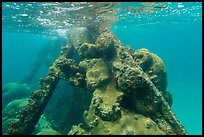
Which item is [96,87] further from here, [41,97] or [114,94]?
[41,97]

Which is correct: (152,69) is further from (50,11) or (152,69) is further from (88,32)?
(50,11)

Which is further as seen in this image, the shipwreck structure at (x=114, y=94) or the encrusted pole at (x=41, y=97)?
the encrusted pole at (x=41, y=97)

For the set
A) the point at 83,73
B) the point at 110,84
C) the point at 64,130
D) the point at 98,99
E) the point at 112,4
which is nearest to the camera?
the point at 98,99

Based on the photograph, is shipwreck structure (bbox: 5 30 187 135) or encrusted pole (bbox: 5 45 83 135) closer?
shipwreck structure (bbox: 5 30 187 135)

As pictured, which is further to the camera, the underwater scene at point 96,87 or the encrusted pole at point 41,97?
the encrusted pole at point 41,97

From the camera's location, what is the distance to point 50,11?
21688mm

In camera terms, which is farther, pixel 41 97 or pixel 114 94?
pixel 41 97

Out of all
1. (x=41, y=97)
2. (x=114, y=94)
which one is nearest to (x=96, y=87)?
(x=114, y=94)

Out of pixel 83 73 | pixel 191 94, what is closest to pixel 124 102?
pixel 83 73

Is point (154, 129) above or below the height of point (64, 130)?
above

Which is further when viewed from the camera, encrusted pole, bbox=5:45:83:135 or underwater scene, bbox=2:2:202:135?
encrusted pole, bbox=5:45:83:135

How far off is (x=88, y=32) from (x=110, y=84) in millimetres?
8969

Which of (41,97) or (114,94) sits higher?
(114,94)

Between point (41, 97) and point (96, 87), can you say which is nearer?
point (96, 87)
